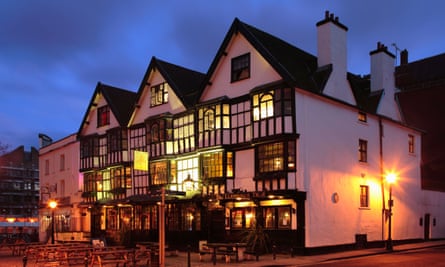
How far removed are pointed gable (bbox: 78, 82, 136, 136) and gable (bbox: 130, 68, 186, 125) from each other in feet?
4.51

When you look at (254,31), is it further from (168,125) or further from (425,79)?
(425,79)

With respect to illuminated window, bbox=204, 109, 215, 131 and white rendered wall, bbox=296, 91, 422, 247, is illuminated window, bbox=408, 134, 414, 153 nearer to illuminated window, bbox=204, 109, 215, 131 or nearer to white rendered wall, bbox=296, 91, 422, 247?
white rendered wall, bbox=296, 91, 422, 247

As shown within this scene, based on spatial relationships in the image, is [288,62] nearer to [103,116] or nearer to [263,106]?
[263,106]

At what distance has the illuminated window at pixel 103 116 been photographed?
41.3 meters

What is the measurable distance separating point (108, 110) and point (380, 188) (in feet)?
71.1

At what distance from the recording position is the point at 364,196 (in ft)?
99.8

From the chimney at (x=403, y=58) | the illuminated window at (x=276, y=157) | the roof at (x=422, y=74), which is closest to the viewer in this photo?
the illuminated window at (x=276, y=157)

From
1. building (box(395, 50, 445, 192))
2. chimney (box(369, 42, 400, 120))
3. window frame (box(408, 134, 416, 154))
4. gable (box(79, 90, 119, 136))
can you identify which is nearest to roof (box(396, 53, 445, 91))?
building (box(395, 50, 445, 192))

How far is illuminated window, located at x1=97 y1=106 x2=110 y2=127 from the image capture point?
135ft

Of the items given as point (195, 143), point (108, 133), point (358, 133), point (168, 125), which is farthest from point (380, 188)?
point (108, 133)

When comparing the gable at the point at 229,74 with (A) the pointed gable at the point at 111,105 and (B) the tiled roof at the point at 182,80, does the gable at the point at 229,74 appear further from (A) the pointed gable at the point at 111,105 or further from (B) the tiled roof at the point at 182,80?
(A) the pointed gable at the point at 111,105

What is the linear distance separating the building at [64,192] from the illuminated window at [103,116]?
4158 mm

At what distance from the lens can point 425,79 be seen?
48469 mm

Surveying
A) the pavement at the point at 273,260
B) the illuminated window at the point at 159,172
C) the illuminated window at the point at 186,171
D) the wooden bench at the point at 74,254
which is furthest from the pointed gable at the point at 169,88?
the wooden bench at the point at 74,254
